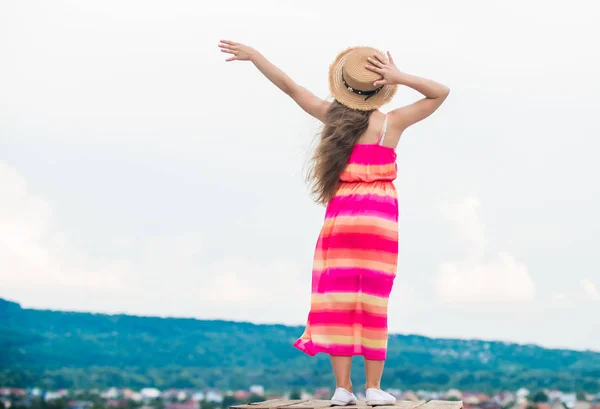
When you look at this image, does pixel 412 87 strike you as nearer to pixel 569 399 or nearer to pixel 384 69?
pixel 384 69

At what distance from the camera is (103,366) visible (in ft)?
42.8

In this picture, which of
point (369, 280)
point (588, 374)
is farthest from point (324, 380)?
point (369, 280)

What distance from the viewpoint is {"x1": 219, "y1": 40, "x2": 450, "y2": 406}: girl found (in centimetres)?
520

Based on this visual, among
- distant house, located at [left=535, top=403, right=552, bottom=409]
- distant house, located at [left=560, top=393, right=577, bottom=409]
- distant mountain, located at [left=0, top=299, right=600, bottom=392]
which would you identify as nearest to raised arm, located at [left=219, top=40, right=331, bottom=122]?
distant mountain, located at [left=0, top=299, right=600, bottom=392]

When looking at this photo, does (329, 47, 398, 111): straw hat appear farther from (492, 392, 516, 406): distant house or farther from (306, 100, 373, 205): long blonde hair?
(492, 392, 516, 406): distant house

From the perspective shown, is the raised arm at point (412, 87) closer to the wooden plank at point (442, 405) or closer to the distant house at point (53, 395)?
the wooden plank at point (442, 405)

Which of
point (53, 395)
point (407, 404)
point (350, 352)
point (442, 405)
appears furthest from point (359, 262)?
point (53, 395)

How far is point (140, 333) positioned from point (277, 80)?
7829 mm

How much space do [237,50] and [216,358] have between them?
7660 millimetres

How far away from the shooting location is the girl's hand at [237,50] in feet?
18.5

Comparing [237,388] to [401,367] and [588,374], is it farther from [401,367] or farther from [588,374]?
[588,374]

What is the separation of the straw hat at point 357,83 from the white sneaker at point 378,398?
5.64 ft

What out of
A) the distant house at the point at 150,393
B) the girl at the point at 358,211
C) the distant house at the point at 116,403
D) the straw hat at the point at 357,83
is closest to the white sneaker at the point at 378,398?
the girl at the point at 358,211

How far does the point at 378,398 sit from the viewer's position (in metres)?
5.14
